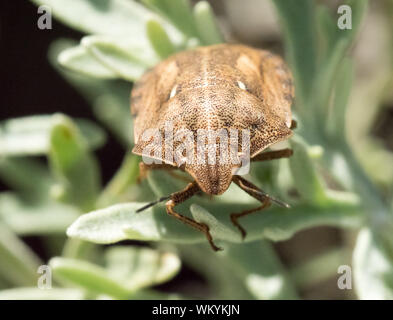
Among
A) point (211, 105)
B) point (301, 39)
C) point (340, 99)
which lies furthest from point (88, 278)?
point (301, 39)

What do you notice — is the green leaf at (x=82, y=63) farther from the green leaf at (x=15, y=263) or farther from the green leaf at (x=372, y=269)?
the green leaf at (x=372, y=269)

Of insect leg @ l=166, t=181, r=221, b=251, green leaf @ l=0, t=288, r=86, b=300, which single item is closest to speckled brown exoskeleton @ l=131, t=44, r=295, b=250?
insect leg @ l=166, t=181, r=221, b=251

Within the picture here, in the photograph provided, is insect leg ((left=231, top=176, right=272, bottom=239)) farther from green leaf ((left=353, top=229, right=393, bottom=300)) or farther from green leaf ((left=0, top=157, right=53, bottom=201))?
green leaf ((left=0, top=157, right=53, bottom=201))

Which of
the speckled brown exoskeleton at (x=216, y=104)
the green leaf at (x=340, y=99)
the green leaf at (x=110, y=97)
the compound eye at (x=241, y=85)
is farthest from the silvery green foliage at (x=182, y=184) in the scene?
the green leaf at (x=110, y=97)

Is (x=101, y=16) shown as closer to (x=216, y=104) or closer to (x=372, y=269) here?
(x=216, y=104)

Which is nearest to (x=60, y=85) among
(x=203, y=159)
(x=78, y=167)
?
(x=78, y=167)

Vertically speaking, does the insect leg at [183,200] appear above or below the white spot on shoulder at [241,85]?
below

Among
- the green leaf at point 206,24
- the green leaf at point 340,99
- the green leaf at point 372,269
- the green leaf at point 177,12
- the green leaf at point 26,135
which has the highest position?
the green leaf at point 177,12
